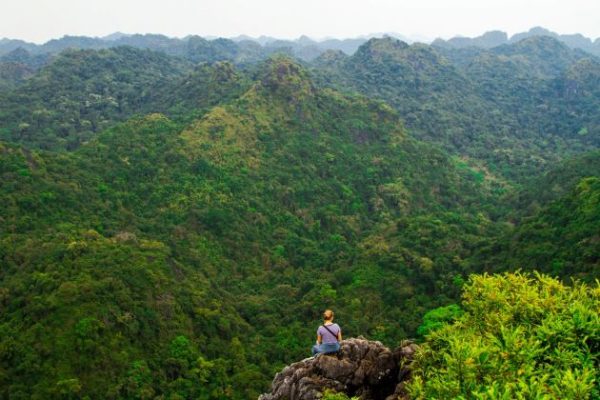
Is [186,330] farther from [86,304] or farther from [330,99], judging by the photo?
[330,99]

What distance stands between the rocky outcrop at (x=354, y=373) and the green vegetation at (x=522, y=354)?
256 centimetres

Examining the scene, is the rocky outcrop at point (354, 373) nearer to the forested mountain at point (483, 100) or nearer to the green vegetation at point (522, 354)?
the green vegetation at point (522, 354)

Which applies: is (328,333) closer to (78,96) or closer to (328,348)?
(328,348)

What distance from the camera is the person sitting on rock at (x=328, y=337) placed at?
20312mm

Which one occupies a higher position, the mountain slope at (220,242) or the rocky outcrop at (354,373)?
the rocky outcrop at (354,373)

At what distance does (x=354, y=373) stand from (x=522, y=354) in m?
7.47

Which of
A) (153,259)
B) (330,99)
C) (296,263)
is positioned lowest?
(296,263)

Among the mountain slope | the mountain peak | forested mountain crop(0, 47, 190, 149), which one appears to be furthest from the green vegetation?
forested mountain crop(0, 47, 190, 149)

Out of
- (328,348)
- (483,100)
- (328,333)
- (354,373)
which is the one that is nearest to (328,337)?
(328,333)

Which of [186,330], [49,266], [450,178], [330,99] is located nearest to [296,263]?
[186,330]

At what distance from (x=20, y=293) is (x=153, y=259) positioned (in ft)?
43.7

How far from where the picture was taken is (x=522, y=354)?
1549cm

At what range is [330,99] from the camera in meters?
108

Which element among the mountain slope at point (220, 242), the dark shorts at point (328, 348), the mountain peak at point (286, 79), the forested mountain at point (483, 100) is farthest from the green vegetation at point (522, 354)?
the forested mountain at point (483, 100)
